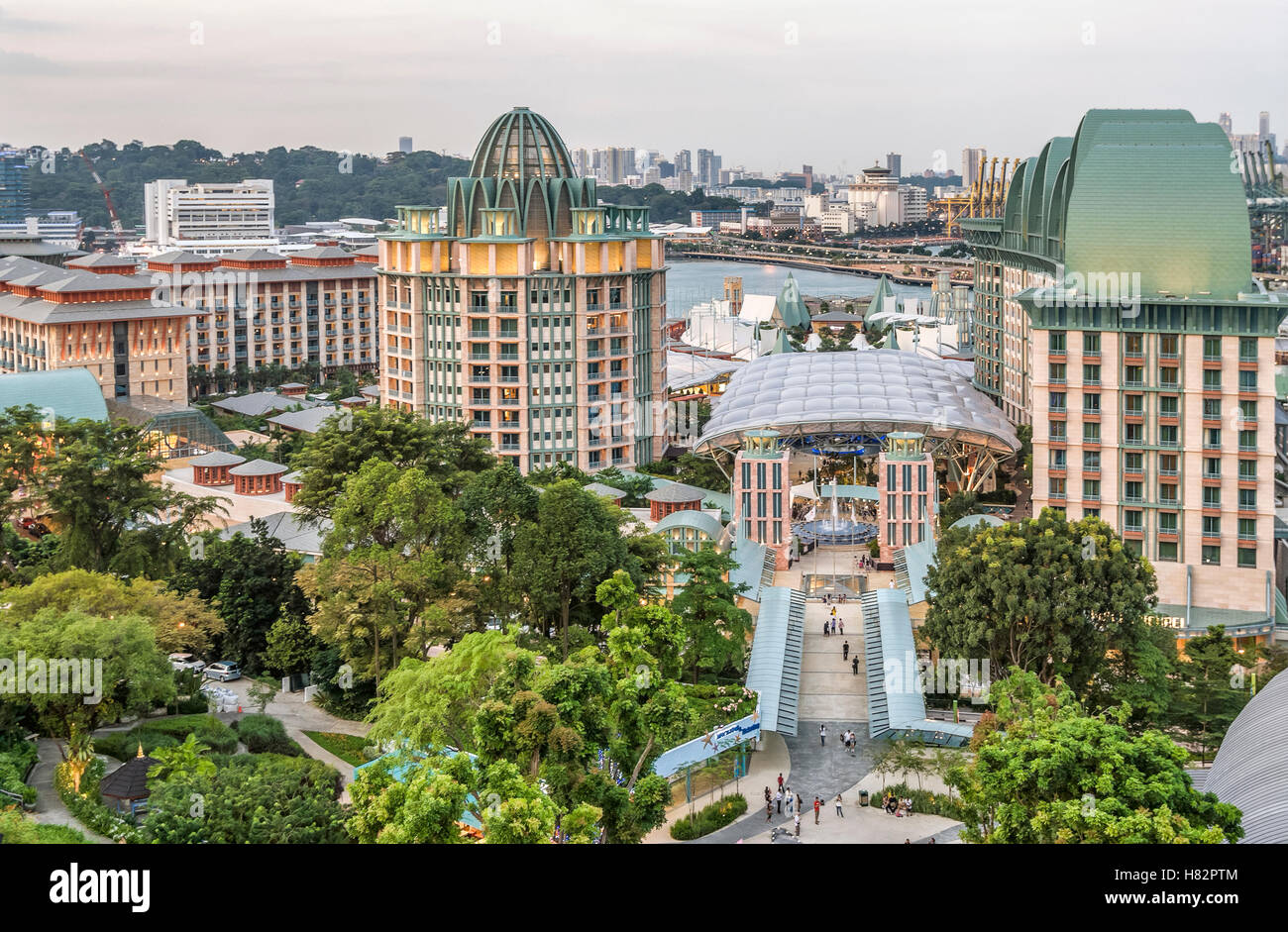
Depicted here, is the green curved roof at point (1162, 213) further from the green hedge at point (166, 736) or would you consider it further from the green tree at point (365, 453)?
the green hedge at point (166, 736)

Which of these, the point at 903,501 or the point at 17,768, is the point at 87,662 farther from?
the point at 903,501

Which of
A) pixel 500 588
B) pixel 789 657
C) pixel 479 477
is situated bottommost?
pixel 789 657

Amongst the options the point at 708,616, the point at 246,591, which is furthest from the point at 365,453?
the point at 708,616

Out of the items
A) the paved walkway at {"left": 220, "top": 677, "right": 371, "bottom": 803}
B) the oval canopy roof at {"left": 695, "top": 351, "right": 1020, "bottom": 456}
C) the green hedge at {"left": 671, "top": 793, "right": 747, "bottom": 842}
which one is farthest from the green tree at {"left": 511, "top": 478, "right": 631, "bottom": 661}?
the oval canopy roof at {"left": 695, "top": 351, "right": 1020, "bottom": 456}

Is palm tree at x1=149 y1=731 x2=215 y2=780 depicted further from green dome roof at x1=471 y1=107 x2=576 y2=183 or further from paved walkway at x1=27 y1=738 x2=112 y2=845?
green dome roof at x1=471 y1=107 x2=576 y2=183

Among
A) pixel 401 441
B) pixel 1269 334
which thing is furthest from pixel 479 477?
pixel 1269 334
